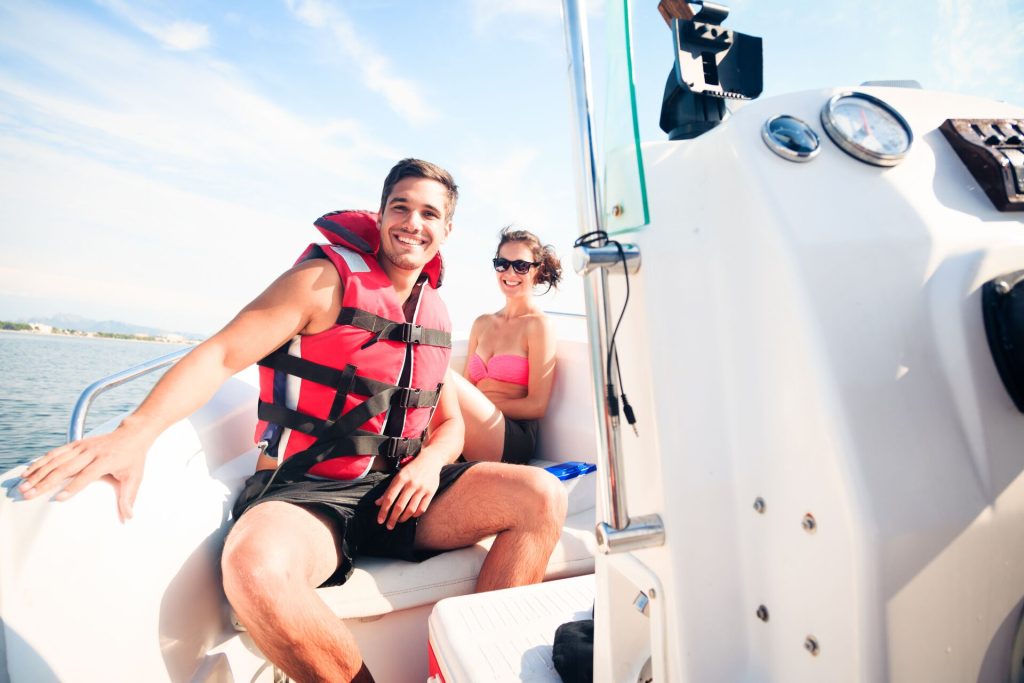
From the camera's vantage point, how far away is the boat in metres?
0.60

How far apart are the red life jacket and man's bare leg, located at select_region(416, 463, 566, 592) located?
27cm

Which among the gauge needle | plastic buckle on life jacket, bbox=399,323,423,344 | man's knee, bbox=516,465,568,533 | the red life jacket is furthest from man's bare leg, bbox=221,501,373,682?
the gauge needle

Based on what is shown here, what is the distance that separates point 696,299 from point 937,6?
880 millimetres

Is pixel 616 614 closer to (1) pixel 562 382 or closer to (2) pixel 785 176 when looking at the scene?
(2) pixel 785 176

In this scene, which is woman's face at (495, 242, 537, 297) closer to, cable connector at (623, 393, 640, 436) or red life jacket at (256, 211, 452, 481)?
red life jacket at (256, 211, 452, 481)

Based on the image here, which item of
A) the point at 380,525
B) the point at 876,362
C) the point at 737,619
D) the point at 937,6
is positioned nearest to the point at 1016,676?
the point at 737,619

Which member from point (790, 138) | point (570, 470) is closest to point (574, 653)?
point (790, 138)

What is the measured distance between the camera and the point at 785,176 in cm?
70

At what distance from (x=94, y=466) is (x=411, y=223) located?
117 centimetres

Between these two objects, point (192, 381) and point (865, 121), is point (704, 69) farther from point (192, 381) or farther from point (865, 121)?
point (192, 381)

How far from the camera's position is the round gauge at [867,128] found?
0.73m

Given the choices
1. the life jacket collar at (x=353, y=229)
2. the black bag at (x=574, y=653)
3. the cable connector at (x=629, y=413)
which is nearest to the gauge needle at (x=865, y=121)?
the cable connector at (x=629, y=413)

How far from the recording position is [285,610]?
1205mm

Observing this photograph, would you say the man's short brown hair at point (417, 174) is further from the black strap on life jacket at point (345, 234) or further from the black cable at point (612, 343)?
the black cable at point (612, 343)
